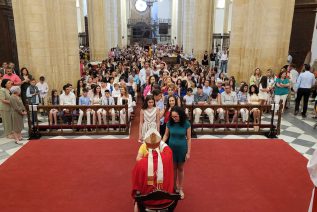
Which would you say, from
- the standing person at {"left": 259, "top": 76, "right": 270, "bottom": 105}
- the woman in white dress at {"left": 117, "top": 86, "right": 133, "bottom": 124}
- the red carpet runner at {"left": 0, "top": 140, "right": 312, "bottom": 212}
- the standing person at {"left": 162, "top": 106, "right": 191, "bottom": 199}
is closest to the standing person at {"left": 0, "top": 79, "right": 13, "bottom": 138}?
the red carpet runner at {"left": 0, "top": 140, "right": 312, "bottom": 212}

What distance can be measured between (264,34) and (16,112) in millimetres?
9468

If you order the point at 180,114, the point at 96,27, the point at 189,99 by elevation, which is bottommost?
the point at 189,99

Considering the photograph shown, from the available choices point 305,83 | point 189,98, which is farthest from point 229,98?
point 305,83

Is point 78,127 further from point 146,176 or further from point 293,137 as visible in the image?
point 293,137

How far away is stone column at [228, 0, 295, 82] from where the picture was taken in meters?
12.0

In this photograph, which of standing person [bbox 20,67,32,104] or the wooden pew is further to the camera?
standing person [bbox 20,67,32,104]

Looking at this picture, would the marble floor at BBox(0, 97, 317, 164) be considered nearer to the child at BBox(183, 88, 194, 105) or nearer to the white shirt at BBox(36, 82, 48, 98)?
the child at BBox(183, 88, 194, 105)

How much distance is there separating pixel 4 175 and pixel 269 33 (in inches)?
413

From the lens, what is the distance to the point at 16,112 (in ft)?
27.8

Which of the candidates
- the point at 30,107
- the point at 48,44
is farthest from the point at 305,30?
the point at 30,107

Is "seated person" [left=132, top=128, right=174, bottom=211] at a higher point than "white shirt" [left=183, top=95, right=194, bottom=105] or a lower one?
higher

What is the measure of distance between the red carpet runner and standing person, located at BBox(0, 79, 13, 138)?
1.04 m

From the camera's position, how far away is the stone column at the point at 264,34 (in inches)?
471

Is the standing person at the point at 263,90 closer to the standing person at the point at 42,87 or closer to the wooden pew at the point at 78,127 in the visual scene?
the wooden pew at the point at 78,127
